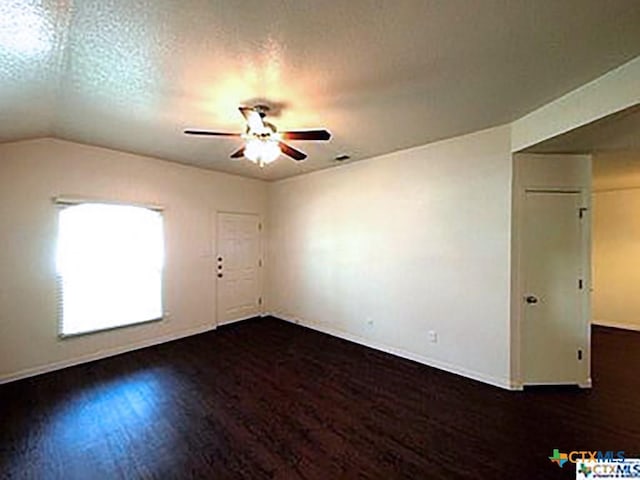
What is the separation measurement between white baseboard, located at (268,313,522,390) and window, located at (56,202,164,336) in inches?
101

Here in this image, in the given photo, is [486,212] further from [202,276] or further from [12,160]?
[12,160]

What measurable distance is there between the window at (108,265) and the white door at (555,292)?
4.87 meters

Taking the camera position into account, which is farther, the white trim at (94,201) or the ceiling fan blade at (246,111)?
the white trim at (94,201)

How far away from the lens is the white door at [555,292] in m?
3.70

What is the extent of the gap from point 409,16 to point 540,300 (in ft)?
10.6

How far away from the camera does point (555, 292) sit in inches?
147

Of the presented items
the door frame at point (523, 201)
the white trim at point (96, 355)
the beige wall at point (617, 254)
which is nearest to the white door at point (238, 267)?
the white trim at point (96, 355)

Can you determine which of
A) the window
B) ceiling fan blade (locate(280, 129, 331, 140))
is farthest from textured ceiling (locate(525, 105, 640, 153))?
the window

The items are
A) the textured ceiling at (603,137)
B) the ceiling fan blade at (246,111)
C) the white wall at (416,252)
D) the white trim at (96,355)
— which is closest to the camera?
the textured ceiling at (603,137)

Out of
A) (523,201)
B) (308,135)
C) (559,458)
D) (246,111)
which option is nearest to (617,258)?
(523,201)

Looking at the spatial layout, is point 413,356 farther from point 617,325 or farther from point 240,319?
point 617,325

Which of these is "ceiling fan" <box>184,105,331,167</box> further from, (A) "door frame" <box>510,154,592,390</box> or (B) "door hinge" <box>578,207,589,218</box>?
(B) "door hinge" <box>578,207,589,218</box>

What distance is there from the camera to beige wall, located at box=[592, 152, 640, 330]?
6137 millimetres

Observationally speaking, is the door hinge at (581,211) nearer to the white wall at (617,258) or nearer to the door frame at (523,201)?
the door frame at (523,201)
